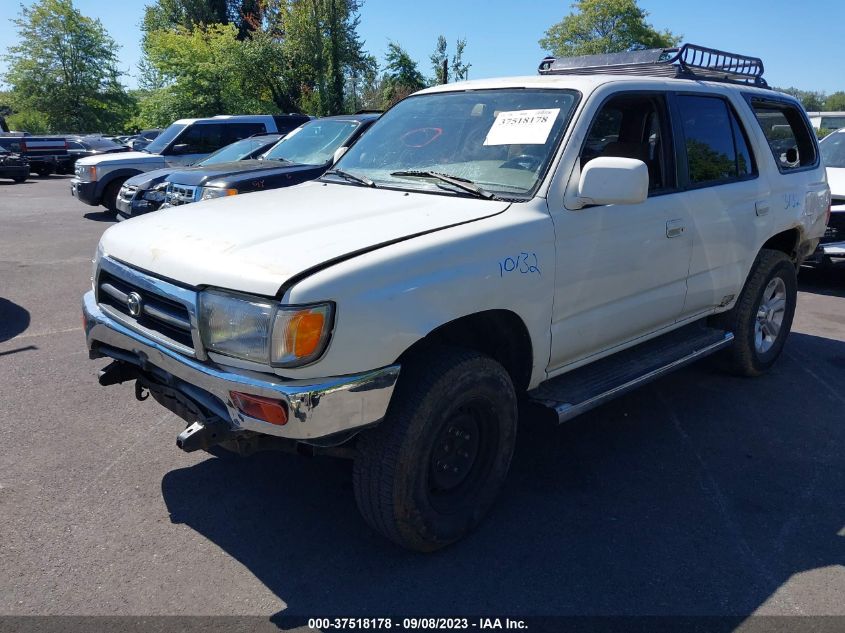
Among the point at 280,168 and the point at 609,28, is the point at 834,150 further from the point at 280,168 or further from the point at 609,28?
the point at 609,28

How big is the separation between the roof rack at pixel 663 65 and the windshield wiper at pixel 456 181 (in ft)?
5.37

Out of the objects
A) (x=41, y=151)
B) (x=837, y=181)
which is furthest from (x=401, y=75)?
(x=837, y=181)

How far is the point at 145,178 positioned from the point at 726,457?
9.52 metres

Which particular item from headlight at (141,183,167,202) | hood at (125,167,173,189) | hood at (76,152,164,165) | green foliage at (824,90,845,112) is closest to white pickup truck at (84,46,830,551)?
headlight at (141,183,167,202)

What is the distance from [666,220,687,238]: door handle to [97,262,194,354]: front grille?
2644mm

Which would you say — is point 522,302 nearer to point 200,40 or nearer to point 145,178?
point 145,178

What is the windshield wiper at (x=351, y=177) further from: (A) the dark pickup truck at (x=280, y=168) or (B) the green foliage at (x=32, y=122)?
(B) the green foliage at (x=32, y=122)

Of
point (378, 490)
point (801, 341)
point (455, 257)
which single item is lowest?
point (801, 341)

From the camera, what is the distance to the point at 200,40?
31.1 m

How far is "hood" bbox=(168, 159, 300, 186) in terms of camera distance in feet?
27.7

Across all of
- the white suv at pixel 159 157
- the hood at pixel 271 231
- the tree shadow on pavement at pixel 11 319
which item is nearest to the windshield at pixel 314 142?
the tree shadow on pavement at pixel 11 319

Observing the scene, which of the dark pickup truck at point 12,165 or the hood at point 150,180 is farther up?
the hood at point 150,180

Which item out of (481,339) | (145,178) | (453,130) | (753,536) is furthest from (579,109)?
(145,178)

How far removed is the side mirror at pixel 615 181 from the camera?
3256mm
